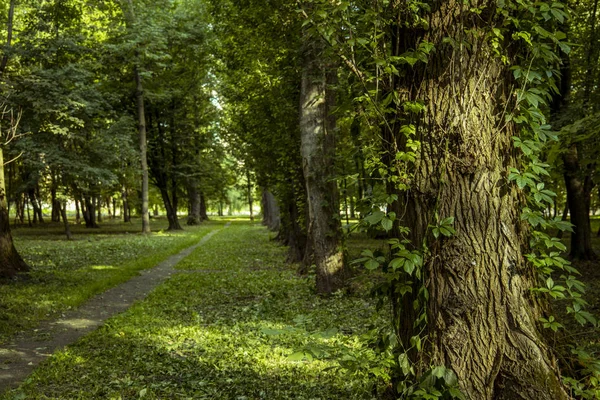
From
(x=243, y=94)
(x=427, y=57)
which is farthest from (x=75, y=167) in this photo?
(x=427, y=57)

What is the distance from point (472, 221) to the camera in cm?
323

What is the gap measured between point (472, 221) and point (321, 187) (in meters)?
7.69

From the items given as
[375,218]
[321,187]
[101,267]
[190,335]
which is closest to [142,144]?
[101,267]

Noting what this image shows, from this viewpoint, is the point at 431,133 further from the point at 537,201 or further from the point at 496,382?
the point at 496,382

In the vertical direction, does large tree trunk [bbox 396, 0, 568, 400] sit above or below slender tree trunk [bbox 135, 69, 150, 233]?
below

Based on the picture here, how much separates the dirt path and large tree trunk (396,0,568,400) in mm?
5061

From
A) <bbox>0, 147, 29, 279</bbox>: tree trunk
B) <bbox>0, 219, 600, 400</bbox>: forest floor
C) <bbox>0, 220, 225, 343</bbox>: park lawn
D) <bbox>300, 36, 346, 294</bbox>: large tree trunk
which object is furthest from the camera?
<bbox>0, 147, 29, 279</bbox>: tree trunk

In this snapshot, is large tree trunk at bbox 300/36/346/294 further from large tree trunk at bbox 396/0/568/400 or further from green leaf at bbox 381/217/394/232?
green leaf at bbox 381/217/394/232

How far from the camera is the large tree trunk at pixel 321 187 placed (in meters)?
10.9

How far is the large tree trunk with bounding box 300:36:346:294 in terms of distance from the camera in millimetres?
10891

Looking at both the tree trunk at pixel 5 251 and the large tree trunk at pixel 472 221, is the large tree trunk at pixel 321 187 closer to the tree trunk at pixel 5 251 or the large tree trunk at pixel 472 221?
the large tree trunk at pixel 472 221

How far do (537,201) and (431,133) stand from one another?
81cm

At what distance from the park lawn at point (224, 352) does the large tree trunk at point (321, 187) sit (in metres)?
0.67

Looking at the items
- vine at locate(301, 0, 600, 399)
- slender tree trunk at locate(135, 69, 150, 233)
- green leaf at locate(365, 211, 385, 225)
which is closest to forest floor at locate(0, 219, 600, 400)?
vine at locate(301, 0, 600, 399)
